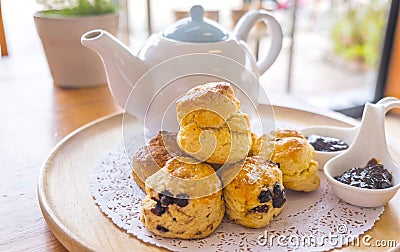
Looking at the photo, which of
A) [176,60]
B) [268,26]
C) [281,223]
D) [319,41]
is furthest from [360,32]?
[281,223]

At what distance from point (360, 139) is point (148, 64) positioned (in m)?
0.43

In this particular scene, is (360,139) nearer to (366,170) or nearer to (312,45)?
(366,170)

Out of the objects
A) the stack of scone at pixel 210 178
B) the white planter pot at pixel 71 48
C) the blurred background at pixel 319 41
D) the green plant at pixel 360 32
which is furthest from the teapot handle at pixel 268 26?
the green plant at pixel 360 32

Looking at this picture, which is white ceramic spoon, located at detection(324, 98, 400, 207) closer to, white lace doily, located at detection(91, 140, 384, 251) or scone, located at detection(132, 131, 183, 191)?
white lace doily, located at detection(91, 140, 384, 251)

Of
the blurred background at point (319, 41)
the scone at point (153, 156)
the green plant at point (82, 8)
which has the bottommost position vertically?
the blurred background at point (319, 41)

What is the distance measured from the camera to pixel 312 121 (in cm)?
100

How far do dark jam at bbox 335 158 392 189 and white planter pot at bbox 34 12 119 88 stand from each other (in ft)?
2.59

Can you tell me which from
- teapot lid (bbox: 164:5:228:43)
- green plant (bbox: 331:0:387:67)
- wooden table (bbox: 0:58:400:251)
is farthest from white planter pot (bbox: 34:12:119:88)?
green plant (bbox: 331:0:387:67)

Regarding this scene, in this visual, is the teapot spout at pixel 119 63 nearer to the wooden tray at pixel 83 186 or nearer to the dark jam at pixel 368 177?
the wooden tray at pixel 83 186

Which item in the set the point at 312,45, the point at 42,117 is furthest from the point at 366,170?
the point at 312,45

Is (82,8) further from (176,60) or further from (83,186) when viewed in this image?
(83,186)

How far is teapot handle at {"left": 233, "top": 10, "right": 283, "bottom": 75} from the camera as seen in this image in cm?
89

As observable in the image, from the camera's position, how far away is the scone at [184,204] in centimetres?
56

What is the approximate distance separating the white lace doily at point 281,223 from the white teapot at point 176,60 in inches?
7.4
